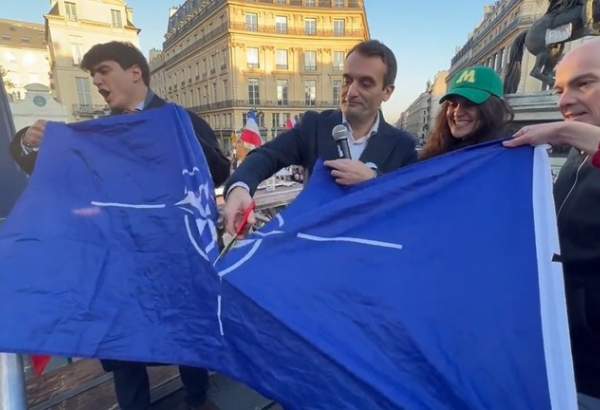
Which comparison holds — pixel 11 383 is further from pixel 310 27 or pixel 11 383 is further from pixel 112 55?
pixel 310 27

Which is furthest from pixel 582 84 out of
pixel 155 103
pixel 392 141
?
pixel 155 103

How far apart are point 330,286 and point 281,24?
151 ft

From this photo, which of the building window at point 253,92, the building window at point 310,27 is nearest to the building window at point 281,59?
the building window at point 253,92

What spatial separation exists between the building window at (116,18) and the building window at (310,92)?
68.0ft

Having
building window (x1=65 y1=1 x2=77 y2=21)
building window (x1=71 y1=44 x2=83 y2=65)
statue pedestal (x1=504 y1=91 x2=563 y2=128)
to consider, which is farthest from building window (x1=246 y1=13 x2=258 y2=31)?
statue pedestal (x1=504 y1=91 x2=563 y2=128)

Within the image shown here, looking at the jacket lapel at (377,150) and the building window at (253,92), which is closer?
the jacket lapel at (377,150)

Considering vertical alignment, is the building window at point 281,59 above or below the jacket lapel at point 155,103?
above

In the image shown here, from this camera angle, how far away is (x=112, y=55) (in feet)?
6.62

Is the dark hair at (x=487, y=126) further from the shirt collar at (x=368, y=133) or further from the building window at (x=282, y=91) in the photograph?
the building window at (x=282, y=91)

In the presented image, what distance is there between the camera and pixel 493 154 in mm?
1280

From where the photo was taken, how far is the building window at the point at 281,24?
40.6 m

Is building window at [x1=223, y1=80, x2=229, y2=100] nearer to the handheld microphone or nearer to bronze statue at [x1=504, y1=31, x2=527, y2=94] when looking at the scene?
bronze statue at [x1=504, y1=31, x2=527, y2=94]

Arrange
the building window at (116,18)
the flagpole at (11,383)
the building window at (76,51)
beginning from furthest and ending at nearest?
the building window at (116,18) → the building window at (76,51) → the flagpole at (11,383)

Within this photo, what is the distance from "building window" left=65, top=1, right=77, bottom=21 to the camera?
27347 mm
